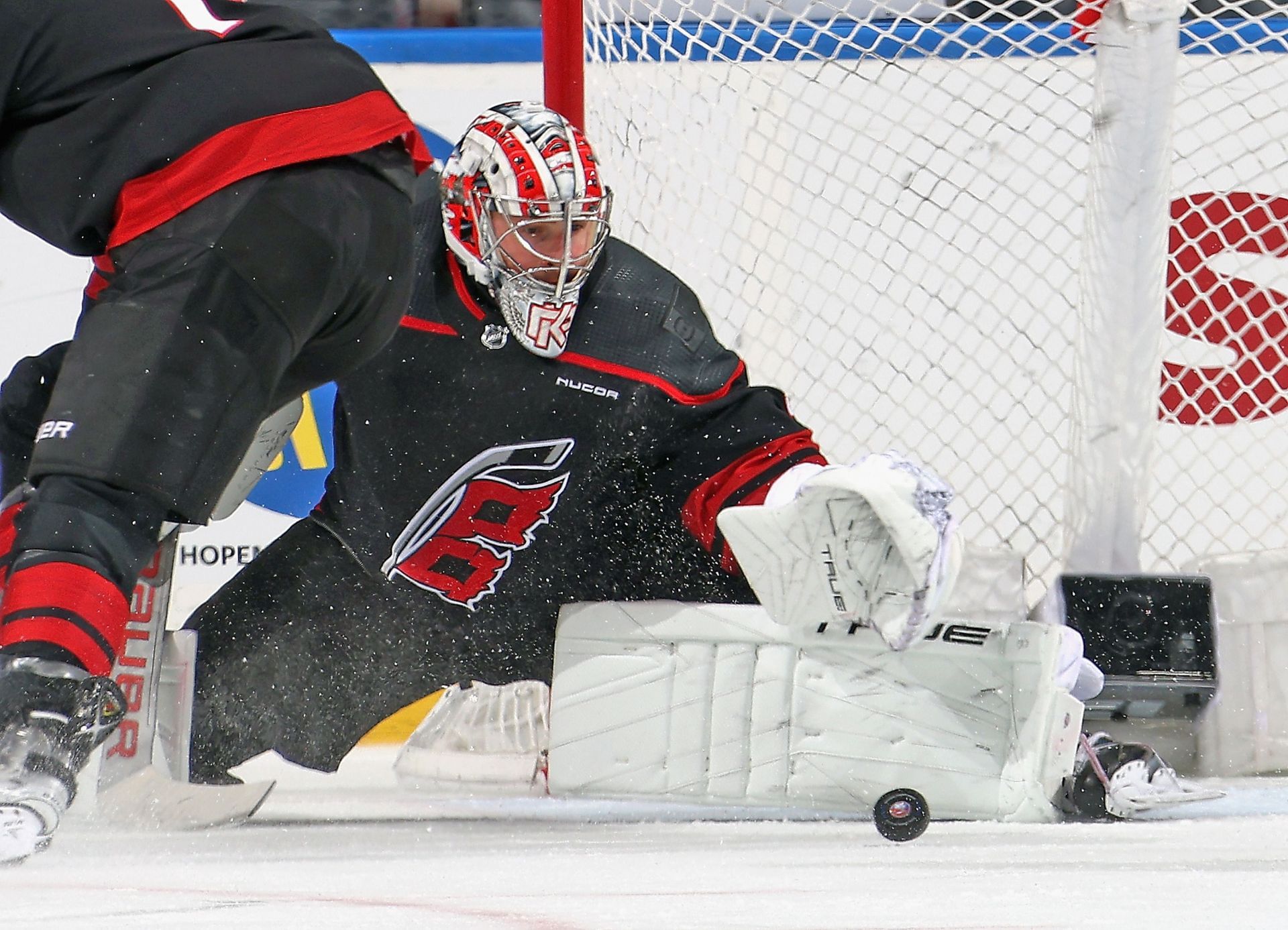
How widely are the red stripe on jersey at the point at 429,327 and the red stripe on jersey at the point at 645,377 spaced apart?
0.18m

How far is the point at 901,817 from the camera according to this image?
1845mm

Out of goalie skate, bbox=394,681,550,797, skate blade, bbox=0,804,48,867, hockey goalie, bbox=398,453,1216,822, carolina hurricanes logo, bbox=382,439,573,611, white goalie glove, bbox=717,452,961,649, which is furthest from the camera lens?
goalie skate, bbox=394,681,550,797

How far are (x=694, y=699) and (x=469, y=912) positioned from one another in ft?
3.64

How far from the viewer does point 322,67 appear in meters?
1.52

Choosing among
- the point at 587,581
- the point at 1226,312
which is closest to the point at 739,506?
the point at 587,581

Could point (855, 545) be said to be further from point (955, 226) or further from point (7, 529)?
point (955, 226)

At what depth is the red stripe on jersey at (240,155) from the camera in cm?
137

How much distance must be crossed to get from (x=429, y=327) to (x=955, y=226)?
1.10 meters

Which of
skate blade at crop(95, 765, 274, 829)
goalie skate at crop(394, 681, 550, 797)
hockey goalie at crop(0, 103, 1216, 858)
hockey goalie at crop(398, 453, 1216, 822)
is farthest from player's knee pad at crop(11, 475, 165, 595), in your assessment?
goalie skate at crop(394, 681, 550, 797)

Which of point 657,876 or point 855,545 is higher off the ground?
point 855,545

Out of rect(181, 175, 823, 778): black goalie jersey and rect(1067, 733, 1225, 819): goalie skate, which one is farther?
rect(181, 175, 823, 778): black goalie jersey

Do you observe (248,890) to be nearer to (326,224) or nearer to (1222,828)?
(326,224)

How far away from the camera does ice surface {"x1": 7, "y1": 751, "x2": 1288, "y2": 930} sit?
40.8 inches

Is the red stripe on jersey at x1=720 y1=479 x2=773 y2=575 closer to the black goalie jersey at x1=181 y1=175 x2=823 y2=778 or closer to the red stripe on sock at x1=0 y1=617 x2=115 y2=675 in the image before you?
the black goalie jersey at x1=181 y1=175 x2=823 y2=778
